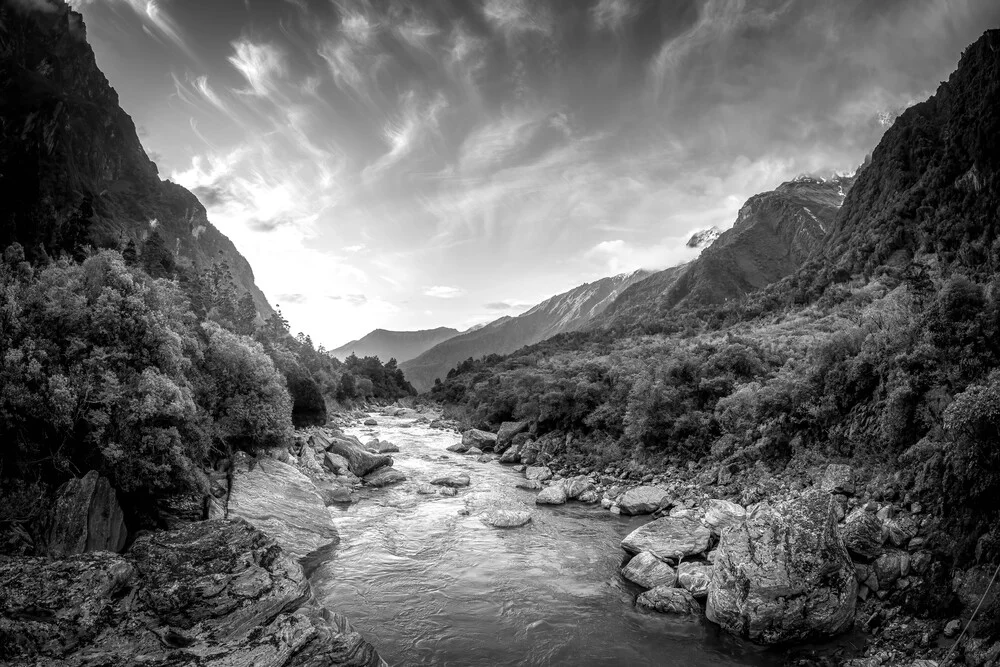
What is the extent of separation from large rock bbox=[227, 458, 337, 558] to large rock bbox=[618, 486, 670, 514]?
12.1 metres

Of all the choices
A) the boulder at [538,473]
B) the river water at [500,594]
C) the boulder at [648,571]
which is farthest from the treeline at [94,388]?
the boulder at [538,473]

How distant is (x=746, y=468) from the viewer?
20016 millimetres

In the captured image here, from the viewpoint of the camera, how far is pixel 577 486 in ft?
77.1

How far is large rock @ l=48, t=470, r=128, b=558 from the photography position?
10.5 metres

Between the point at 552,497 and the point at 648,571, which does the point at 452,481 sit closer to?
the point at 552,497

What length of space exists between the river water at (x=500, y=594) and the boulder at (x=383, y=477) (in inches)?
165

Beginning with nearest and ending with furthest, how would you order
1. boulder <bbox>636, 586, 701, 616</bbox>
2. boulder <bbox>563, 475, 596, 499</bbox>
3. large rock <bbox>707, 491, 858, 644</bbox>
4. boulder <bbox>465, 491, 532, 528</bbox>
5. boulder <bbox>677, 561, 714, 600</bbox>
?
large rock <bbox>707, 491, 858, 644</bbox>, boulder <bbox>636, 586, 701, 616</bbox>, boulder <bbox>677, 561, 714, 600</bbox>, boulder <bbox>465, 491, 532, 528</bbox>, boulder <bbox>563, 475, 596, 499</bbox>

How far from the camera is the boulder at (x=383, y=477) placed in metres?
26.1

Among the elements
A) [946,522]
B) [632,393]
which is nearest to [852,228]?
[632,393]

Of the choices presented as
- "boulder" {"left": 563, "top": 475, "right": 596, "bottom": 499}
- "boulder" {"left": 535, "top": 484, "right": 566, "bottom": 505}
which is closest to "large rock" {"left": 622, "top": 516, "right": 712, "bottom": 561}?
"boulder" {"left": 535, "top": 484, "right": 566, "bottom": 505}

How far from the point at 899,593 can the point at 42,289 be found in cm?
2287

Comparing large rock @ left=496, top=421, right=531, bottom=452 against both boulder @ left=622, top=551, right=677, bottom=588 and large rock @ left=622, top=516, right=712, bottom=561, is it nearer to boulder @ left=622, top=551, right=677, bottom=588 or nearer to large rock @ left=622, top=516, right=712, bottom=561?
large rock @ left=622, top=516, right=712, bottom=561

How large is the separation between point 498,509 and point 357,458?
1140 centimetres

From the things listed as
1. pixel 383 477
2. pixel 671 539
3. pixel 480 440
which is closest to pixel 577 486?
pixel 671 539
